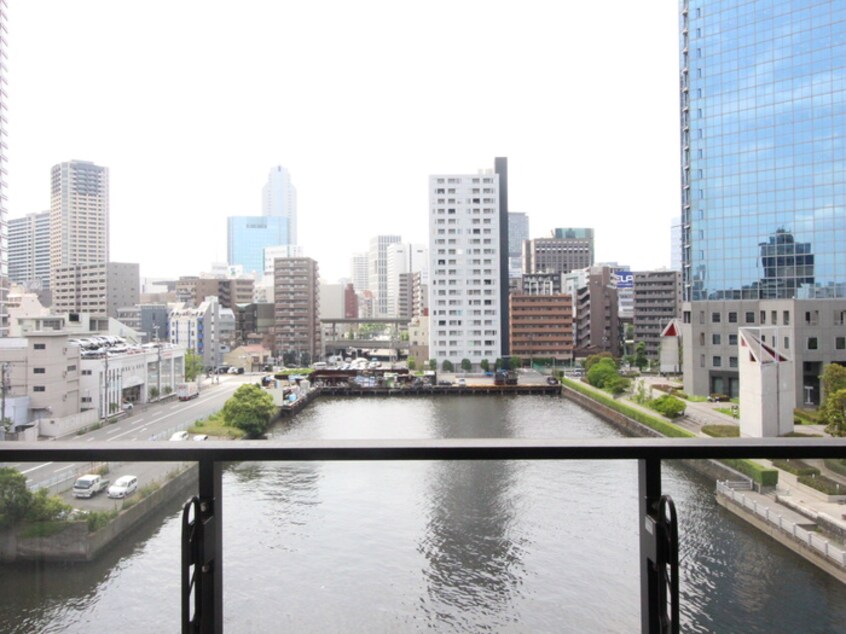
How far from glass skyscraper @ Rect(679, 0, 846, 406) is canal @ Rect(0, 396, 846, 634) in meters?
9.51

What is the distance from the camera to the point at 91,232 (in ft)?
104

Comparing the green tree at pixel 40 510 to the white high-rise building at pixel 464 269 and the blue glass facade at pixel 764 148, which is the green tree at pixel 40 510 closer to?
the blue glass facade at pixel 764 148

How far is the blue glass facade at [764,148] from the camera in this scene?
380 inches

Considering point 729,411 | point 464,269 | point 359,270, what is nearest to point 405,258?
point 359,270

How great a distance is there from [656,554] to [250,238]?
71738 mm

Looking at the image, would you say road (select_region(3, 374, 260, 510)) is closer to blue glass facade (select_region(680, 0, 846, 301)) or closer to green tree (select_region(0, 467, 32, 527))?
green tree (select_region(0, 467, 32, 527))

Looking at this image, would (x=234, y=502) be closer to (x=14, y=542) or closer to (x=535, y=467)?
(x=14, y=542)

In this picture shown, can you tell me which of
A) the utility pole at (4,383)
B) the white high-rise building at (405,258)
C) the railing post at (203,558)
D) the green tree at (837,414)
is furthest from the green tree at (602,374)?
the white high-rise building at (405,258)

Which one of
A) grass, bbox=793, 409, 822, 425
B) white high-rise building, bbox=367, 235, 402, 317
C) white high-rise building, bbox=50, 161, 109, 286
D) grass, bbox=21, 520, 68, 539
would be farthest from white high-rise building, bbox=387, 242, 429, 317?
grass, bbox=21, 520, 68, 539

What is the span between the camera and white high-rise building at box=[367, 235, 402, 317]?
49909 millimetres

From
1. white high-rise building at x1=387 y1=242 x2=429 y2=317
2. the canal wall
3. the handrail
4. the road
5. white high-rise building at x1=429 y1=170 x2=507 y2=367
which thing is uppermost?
white high-rise building at x1=387 y1=242 x2=429 y2=317

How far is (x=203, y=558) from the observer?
1.77 feet

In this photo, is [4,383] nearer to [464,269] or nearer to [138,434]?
[138,434]

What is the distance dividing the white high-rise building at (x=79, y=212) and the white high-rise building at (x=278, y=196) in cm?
4273
